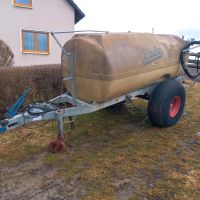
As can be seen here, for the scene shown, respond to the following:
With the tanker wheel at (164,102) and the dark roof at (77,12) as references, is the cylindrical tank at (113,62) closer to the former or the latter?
the tanker wheel at (164,102)

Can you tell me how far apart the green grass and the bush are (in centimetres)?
111

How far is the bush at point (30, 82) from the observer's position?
6.51 meters

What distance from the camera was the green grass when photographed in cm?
377

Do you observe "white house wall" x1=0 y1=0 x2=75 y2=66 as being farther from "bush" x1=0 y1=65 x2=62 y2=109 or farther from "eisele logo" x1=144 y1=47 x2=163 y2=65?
"eisele logo" x1=144 y1=47 x2=163 y2=65

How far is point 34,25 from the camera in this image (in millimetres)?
14836

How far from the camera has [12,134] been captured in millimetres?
A: 5625

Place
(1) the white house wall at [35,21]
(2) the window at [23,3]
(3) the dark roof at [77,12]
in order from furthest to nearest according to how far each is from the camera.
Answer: (3) the dark roof at [77,12], (2) the window at [23,3], (1) the white house wall at [35,21]

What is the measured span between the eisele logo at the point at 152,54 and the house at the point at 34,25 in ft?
34.6

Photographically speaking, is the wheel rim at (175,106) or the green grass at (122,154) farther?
the wheel rim at (175,106)

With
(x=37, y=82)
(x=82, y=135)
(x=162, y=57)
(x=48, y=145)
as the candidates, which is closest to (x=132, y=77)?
(x=162, y=57)

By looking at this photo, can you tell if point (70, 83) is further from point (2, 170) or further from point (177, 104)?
point (177, 104)

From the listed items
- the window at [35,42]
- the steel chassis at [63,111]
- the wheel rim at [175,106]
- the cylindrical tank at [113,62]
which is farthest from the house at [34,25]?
the wheel rim at [175,106]

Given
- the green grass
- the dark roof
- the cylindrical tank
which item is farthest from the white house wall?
the cylindrical tank

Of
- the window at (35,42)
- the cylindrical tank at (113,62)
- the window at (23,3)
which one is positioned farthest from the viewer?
the window at (35,42)
